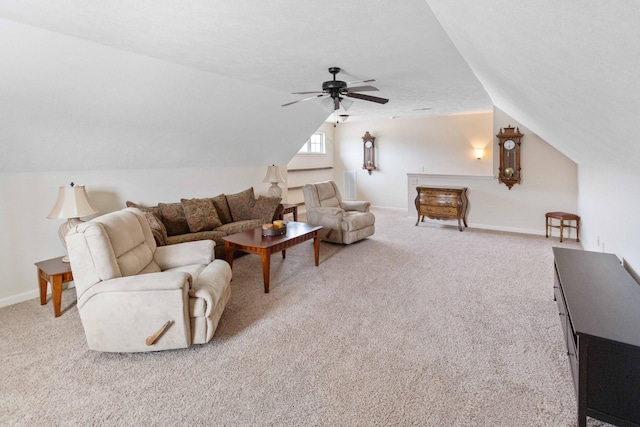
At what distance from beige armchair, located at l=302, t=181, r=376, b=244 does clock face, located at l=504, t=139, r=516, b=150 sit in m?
2.67

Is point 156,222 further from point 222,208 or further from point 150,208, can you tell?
point 222,208

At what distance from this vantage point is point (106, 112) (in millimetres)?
3574

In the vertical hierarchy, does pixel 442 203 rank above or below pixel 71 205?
below

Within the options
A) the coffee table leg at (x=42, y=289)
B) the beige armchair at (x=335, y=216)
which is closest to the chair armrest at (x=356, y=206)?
the beige armchair at (x=335, y=216)

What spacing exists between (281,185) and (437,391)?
17.4 feet

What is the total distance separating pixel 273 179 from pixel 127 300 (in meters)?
4.03

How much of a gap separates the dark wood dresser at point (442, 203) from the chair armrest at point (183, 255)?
15.3ft

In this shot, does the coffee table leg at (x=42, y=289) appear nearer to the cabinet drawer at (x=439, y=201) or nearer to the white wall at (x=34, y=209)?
the white wall at (x=34, y=209)

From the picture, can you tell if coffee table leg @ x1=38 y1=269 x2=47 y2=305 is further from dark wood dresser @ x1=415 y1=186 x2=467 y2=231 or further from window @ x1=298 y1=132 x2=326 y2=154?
window @ x1=298 y1=132 x2=326 y2=154

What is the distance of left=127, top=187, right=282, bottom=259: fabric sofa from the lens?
4.32 m

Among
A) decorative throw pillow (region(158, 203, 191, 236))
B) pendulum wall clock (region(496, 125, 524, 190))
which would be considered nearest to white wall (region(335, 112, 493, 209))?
pendulum wall clock (region(496, 125, 524, 190))

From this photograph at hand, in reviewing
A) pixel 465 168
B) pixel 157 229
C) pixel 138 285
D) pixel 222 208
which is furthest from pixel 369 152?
pixel 138 285

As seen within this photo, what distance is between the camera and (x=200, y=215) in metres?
4.73

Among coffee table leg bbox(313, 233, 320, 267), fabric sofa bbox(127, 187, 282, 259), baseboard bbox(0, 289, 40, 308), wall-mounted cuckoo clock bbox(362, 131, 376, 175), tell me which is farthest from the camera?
wall-mounted cuckoo clock bbox(362, 131, 376, 175)
